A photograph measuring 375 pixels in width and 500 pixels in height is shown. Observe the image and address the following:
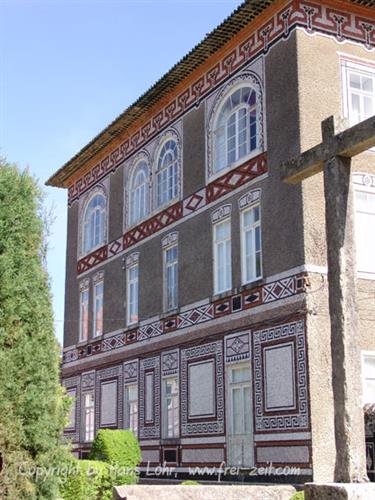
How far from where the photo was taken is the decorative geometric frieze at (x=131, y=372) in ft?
82.8

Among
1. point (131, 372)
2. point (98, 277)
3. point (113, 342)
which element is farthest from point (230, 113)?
point (98, 277)

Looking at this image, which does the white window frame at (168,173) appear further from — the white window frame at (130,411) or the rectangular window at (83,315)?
the rectangular window at (83,315)

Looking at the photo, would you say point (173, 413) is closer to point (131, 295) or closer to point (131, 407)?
point (131, 407)

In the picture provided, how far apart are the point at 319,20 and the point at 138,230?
32.0ft

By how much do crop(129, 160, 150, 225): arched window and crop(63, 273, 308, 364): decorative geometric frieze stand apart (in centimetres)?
385

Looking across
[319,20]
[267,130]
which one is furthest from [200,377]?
[319,20]

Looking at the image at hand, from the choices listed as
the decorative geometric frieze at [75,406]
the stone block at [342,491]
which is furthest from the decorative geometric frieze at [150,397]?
the stone block at [342,491]

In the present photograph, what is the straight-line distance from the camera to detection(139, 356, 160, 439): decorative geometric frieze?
77.5 ft

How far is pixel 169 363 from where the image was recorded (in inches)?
911

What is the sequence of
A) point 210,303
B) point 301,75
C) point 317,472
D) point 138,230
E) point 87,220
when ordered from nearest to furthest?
point 317,472 < point 301,75 < point 210,303 < point 138,230 < point 87,220

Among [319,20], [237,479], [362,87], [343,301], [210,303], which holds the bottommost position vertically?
[237,479]

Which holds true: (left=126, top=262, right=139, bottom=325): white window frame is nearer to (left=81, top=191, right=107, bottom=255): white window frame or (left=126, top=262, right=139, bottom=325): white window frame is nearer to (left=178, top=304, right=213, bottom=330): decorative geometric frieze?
(left=81, top=191, right=107, bottom=255): white window frame

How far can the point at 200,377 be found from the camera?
21406 millimetres

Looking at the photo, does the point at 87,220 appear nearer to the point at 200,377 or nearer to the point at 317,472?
the point at 200,377
